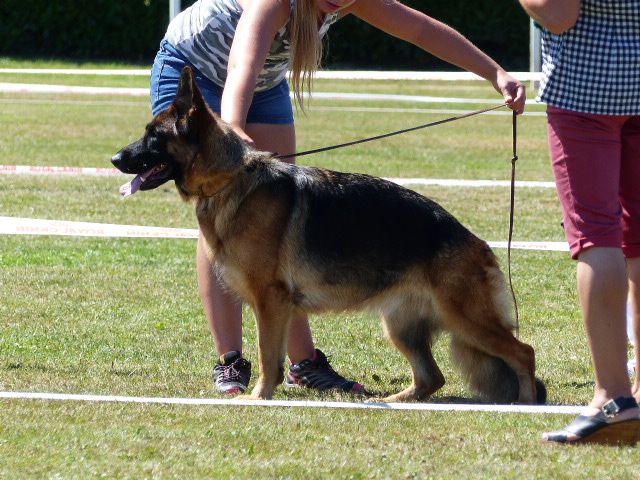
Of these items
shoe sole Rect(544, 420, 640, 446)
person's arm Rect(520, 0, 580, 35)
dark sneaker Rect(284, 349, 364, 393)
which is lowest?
dark sneaker Rect(284, 349, 364, 393)

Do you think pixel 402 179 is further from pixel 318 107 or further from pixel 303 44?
pixel 318 107

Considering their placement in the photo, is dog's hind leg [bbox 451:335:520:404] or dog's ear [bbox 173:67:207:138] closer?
dog's ear [bbox 173:67:207:138]

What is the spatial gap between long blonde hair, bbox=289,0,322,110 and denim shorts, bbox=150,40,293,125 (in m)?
0.23

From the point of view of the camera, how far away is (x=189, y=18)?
A: 540 cm

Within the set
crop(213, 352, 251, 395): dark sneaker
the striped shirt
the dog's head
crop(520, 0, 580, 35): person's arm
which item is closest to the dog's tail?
crop(213, 352, 251, 395): dark sneaker

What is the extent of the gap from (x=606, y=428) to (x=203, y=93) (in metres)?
2.32

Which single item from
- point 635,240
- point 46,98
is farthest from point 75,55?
point 635,240

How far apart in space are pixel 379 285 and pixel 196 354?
127cm

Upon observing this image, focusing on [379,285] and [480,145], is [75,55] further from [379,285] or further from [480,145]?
[379,285]

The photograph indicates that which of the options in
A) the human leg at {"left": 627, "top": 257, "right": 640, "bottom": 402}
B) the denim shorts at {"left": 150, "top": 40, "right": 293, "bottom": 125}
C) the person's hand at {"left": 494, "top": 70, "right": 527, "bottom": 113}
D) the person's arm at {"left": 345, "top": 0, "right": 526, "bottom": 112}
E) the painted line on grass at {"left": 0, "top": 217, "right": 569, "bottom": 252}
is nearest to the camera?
the human leg at {"left": 627, "top": 257, "right": 640, "bottom": 402}

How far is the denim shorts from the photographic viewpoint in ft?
17.5

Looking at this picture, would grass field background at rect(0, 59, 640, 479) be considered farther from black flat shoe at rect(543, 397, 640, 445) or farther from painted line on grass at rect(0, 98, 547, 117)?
painted line on grass at rect(0, 98, 547, 117)

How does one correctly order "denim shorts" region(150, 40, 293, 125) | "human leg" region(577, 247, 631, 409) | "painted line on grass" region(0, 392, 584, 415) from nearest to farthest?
"human leg" region(577, 247, 631, 409), "painted line on grass" region(0, 392, 584, 415), "denim shorts" region(150, 40, 293, 125)

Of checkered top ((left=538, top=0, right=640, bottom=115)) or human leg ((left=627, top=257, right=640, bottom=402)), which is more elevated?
checkered top ((left=538, top=0, right=640, bottom=115))
